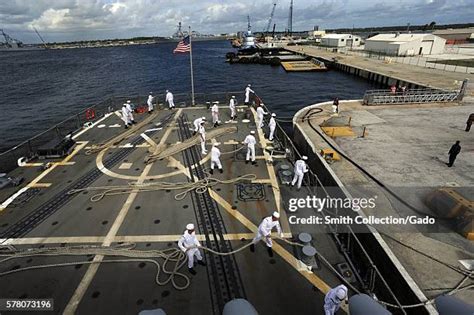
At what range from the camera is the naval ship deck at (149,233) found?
697 centimetres

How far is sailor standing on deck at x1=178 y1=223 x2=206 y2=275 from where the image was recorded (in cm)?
729

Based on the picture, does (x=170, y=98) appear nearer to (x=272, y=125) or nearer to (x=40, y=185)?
(x=272, y=125)

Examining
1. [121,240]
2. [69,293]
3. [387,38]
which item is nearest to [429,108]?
[121,240]

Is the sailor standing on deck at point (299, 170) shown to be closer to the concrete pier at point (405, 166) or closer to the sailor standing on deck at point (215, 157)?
the concrete pier at point (405, 166)

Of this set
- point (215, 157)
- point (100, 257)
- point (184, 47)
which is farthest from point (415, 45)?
point (100, 257)

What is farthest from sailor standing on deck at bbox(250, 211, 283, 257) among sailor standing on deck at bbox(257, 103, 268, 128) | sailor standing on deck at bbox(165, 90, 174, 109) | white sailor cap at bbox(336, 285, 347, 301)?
sailor standing on deck at bbox(165, 90, 174, 109)

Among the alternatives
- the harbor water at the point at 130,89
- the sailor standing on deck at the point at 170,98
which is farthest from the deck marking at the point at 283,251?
the harbor water at the point at 130,89

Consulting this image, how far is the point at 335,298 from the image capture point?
5750 mm

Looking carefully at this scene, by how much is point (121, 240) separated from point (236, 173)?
19.1 ft

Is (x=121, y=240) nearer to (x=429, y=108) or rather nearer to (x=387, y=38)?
(x=429, y=108)

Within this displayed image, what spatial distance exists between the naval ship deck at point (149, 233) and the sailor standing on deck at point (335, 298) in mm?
786

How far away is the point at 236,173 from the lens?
505 inches

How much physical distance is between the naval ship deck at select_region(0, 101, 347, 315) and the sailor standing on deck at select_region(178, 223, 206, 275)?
433 millimetres

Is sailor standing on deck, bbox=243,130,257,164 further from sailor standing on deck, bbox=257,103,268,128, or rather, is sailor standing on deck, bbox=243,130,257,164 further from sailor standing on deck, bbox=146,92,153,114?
sailor standing on deck, bbox=146,92,153,114
